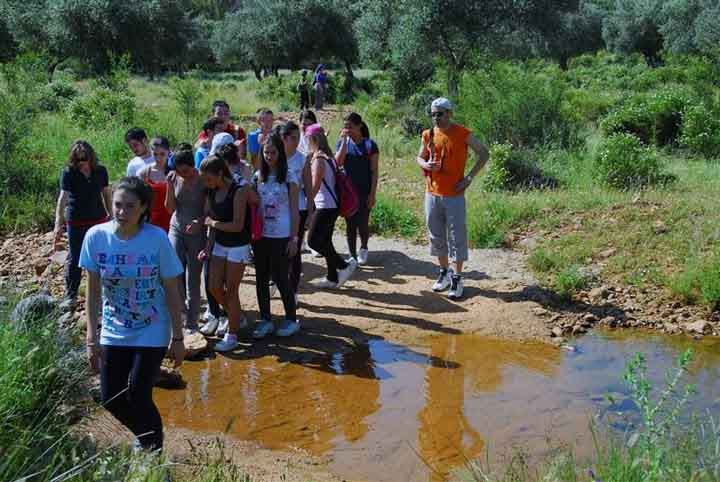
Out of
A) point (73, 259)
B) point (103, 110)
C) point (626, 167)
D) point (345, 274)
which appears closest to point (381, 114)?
point (103, 110)

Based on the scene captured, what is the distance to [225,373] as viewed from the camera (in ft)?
21.2

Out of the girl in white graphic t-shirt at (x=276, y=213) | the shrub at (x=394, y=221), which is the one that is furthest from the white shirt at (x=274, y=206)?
the shrub at (x=394, y=221)

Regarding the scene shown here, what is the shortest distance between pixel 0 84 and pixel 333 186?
12.7 m

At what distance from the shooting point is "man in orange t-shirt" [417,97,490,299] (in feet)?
24.7

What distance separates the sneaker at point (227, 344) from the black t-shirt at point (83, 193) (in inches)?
62.7

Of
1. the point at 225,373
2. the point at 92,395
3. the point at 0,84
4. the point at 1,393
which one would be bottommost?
the point at 225,373

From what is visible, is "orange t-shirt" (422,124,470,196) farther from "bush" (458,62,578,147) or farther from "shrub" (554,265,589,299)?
"bush" (458,62,578,147)

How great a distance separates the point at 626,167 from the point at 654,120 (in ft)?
17.6

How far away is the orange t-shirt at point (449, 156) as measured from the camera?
297 inches

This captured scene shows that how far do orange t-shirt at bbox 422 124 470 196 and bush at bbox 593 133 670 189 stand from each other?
15.3 feet

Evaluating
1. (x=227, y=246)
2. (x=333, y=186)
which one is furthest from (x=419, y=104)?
(x=227, y=246)

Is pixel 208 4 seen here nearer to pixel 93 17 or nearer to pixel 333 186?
pixel 93 17

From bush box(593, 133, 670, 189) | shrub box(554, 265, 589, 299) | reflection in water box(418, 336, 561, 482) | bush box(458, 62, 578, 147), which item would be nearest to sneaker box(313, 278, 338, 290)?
reflection in water box(418, 336, 561, 482)

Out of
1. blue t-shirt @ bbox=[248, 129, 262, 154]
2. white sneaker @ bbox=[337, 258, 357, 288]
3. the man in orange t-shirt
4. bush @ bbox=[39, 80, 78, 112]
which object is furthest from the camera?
bush @ bbox=[39, 80, 78, 112]
